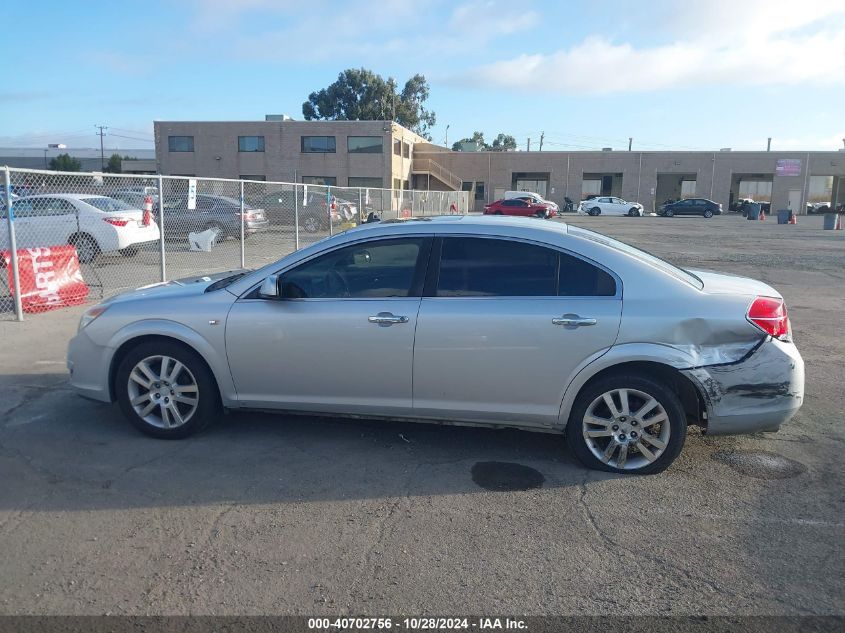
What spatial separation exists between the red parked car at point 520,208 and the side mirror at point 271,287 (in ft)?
132

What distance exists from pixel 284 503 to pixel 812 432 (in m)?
4.14

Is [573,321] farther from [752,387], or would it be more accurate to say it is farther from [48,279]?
[48,279]

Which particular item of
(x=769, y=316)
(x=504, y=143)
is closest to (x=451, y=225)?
(x=769, y=316)

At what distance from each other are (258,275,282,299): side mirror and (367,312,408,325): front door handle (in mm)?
696

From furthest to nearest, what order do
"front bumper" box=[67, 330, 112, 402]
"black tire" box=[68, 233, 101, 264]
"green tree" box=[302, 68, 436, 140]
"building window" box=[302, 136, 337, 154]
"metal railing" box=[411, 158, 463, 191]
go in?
"green tree" box=[302, 68, 436, 140], "metal railing" box=[411, 158, 463, 191], "building window" box=[302, 136, 337, 154], "black tire" box=[68, 233, 101, 264], "front bumper" box=[67, 330, 112, 402]

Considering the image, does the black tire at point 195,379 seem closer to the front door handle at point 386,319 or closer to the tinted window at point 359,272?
the tinted window at point 359,272

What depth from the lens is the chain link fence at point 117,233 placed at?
9438 mm

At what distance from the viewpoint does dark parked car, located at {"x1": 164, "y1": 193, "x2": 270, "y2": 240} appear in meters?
14.6

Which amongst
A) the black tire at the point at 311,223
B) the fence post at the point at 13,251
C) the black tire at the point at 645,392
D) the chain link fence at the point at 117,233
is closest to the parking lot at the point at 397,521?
the black tire at the point at 645,392

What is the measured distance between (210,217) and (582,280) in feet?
42.7

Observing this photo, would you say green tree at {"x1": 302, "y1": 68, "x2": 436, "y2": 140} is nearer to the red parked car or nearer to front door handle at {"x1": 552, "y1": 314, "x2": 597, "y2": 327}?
the red parked car

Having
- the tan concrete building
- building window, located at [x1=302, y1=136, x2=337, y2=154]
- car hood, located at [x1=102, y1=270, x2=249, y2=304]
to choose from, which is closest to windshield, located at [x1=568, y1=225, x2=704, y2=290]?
car hood, located at [x1=102, y1=270, x2=249, y2=304]

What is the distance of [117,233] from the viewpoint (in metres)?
13.5

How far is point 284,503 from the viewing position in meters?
4.04
